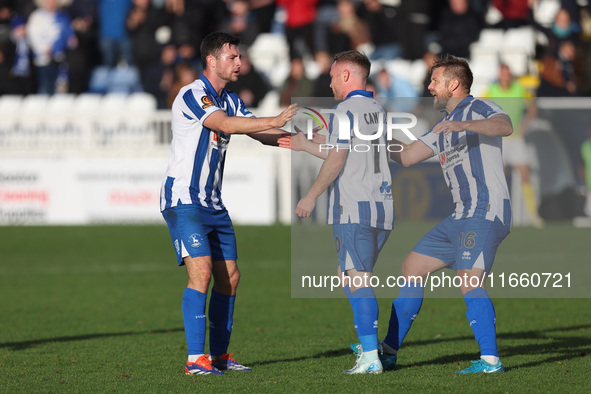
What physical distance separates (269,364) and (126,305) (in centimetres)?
404

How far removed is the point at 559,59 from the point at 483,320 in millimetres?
13747

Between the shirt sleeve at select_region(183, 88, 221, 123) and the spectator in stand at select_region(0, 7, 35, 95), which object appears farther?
the spectator in stand at select_region(0, 7, 35, 95)

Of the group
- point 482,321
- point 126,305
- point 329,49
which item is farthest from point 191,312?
point 329,49

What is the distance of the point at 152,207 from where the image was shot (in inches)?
712

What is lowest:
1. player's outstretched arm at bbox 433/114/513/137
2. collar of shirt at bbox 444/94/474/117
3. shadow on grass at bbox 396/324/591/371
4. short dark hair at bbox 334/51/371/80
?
shadow on grass at bbox 396/324/591/371

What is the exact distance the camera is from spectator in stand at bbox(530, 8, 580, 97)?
18.5 m

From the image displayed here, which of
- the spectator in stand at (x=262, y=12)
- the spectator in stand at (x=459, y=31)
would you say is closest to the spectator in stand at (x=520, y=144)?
the spectator in stand at (x=459, y=31)

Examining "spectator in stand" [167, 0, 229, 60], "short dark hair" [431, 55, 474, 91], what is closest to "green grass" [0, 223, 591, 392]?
"short dark hair" [431, 55, 474, 91]

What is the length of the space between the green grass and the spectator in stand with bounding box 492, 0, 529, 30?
6016 millimetres

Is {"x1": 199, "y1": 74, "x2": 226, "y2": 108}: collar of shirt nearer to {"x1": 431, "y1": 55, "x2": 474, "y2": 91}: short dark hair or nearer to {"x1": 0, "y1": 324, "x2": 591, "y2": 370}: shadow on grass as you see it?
{"x1": 431, "y1": 55, "x2": 474, "y2": 91}: short dark hair

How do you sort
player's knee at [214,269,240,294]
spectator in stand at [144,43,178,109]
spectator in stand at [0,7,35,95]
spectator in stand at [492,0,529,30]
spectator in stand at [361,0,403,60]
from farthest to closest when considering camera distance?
spectator in stand at [0,7,35,95], spectator in stand at [144,43,178,109], spectator in stand at [361,0,403,60], spectator in stand at [492,0,529,30], player's knee at [214,269,240,294]

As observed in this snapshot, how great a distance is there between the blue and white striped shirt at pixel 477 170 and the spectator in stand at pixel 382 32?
14536 millimetres

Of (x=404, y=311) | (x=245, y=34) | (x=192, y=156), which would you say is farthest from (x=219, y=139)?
(x=245, y=34)

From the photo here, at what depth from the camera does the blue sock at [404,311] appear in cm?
677
